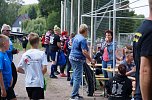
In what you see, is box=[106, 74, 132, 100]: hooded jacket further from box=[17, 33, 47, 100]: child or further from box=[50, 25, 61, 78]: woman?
box=[50, 25, 61, 78]: woman

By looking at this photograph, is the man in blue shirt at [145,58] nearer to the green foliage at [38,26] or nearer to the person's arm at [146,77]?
the person's arm at [146,77]

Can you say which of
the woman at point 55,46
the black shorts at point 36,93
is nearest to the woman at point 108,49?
the woman at point 55,46

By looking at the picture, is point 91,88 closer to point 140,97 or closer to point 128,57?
point 128,57

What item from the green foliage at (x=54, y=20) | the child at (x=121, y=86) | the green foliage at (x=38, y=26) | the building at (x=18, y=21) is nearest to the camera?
the child at (x=121, y=86)

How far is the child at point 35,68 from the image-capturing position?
289 inches

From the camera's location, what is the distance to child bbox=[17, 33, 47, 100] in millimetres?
7332

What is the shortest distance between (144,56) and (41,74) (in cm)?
420

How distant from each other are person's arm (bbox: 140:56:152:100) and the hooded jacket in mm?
4898

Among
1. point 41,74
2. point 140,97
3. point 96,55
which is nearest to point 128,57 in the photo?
point 41,74

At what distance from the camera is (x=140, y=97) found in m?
3.69

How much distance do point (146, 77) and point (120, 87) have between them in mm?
4993

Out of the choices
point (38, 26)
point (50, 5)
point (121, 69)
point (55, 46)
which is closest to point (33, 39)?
point (121, 69)

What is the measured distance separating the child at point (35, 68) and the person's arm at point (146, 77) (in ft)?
13.3

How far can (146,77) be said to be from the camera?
11.1 feet
